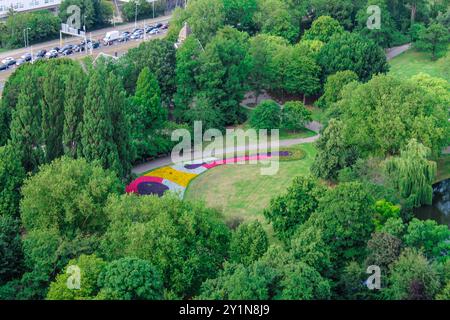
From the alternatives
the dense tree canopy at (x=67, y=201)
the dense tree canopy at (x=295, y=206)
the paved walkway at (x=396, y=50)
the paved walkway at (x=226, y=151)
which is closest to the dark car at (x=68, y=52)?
the paved walkway at (x=226, y=151)

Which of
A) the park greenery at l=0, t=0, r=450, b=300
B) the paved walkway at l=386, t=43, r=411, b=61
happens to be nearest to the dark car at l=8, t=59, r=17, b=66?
the park greenery at l=0, t=0, r=450, b=300

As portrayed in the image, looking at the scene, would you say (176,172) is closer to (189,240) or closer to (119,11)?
(189,240)

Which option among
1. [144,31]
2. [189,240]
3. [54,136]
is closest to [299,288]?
[189,240]

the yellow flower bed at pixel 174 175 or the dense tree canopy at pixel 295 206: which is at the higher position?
the dense tree canopy at pixel 295 206

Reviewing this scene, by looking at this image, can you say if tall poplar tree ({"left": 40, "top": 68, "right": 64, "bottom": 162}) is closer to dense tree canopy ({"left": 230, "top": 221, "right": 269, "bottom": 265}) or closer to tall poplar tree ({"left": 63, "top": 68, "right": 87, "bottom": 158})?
tall poplar tree ({"left": 63, "top": 68, "right": 87, "bottom": 158})

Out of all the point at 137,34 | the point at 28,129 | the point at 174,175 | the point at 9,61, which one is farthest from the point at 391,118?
the point at 137,34

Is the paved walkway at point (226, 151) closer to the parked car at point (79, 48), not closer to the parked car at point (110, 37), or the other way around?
the parked car at point (79, 48)

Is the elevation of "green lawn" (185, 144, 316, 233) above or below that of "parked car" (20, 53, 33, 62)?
below

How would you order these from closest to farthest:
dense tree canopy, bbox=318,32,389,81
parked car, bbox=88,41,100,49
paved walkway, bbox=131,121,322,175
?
1. paved walkway, bbox=131,121,322,175
2. dense tree canopy, bbox=318,32,389,81
3. parked car, bbox=88,41,100,49
